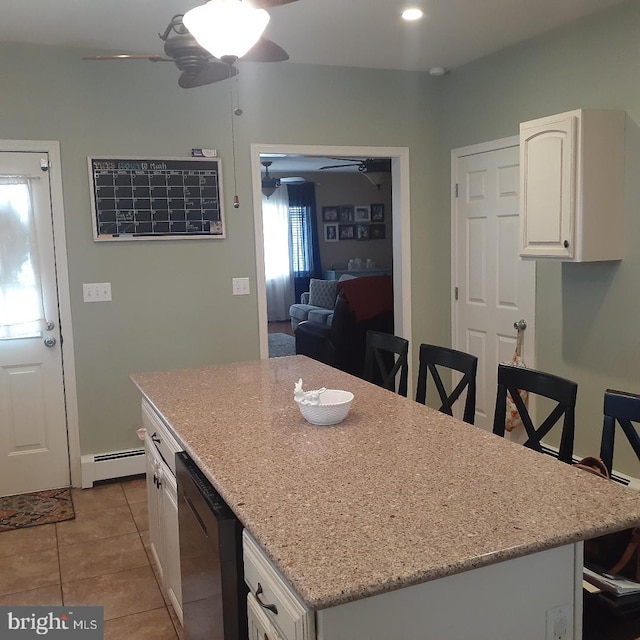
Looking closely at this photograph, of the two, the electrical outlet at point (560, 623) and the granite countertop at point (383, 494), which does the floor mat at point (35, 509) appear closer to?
the granite countertop at point (383, 494)

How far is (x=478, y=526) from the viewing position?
53.3 inches

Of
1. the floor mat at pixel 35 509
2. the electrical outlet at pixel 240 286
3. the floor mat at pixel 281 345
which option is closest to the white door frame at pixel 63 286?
the floor mat at pixel 35 509

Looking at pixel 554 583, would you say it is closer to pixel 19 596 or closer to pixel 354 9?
pixel 19 596

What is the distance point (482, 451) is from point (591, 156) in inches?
82.4

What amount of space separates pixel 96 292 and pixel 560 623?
128 inches

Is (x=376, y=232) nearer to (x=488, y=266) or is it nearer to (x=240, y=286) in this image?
(x=488, y=266)

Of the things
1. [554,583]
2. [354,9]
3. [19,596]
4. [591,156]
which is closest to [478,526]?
[554,583]

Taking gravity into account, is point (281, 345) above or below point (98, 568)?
above

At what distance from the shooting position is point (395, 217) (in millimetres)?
4762

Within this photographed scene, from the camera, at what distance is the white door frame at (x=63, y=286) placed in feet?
12.3

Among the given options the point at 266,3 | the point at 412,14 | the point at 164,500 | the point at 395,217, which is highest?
the point at 412,14

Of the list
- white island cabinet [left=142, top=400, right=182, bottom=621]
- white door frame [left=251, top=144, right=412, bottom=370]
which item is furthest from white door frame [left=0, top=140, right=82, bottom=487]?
white island cabinet [left=142, top=400, right=182, bottom=621]

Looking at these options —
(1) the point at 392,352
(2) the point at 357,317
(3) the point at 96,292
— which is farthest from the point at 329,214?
(1) the point at 392,352

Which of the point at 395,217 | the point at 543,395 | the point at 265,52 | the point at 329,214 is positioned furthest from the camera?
the point at 329,214
